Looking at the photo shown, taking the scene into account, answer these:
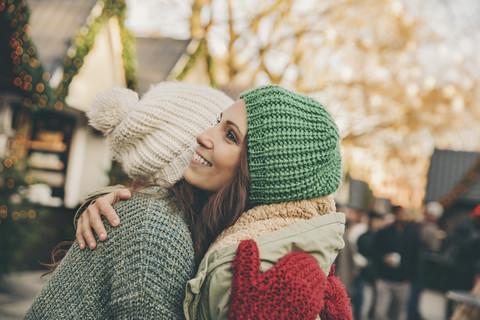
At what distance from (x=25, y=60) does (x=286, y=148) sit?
4.94 meters

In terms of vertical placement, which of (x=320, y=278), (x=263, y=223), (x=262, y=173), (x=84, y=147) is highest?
(x=262, y=173)

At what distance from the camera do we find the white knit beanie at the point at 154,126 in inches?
79.4

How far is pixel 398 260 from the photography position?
7992 mm

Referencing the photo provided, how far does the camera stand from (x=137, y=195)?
1.75 meters

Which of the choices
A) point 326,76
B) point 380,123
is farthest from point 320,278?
point 380,123

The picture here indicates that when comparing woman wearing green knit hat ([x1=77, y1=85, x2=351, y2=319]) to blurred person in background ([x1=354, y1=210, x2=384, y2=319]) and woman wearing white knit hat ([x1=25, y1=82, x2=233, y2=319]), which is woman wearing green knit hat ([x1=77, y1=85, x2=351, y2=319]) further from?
blurred person in background ([x1=354, y1=210, x2=384, y2=319])

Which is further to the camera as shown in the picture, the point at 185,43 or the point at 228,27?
the point at 228,27

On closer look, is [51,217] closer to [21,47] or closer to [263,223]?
[21,47]

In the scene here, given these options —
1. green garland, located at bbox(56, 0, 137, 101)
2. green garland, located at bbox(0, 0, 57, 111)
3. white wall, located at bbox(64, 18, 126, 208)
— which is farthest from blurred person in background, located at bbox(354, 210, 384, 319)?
green garland, located at bbox(0, 0, 57, 111)

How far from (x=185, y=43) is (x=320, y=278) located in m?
12.0

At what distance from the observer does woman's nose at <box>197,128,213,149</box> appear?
1857 millimetres

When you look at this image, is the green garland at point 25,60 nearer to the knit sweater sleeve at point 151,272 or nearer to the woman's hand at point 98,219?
the woman's hand at point 98,219

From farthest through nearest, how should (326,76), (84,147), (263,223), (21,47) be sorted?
(326,76) → (84,147) → (21,47) → (263,223)

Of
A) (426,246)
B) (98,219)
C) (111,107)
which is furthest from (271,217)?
(426,246)
